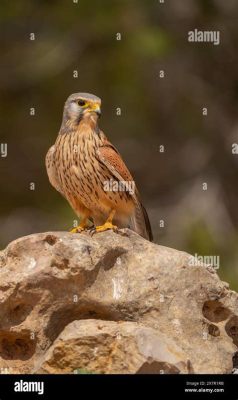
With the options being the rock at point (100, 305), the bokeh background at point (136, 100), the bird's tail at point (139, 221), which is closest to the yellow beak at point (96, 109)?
the bird's tail at point (139, 221)

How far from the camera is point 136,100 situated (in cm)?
1727

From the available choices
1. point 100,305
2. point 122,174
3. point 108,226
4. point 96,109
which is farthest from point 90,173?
point 100,305

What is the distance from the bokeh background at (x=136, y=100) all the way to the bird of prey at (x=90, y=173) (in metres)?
6.97

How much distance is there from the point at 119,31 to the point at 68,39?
841mm

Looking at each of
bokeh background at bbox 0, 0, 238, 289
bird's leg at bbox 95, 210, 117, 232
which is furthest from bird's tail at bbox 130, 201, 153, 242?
bokeh background at bbox 0, 0, 238, 289

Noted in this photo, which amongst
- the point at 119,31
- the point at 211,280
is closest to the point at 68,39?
the point at 119,31

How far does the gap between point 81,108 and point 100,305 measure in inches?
88.9

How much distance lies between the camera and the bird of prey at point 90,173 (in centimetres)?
852

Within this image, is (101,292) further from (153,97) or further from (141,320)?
(153,97)

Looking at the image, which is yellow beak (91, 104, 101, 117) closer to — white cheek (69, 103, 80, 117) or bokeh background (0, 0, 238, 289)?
white cheek (69, 103, 80, 117)

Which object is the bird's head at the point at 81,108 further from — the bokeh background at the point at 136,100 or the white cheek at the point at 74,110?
the bokeh background at the point at 136,100

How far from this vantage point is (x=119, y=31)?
16422mm

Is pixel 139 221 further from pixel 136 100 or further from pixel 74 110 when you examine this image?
pixel 136 100

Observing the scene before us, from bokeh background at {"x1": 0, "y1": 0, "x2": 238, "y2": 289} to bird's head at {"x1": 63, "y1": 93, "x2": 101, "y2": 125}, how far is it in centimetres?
696
